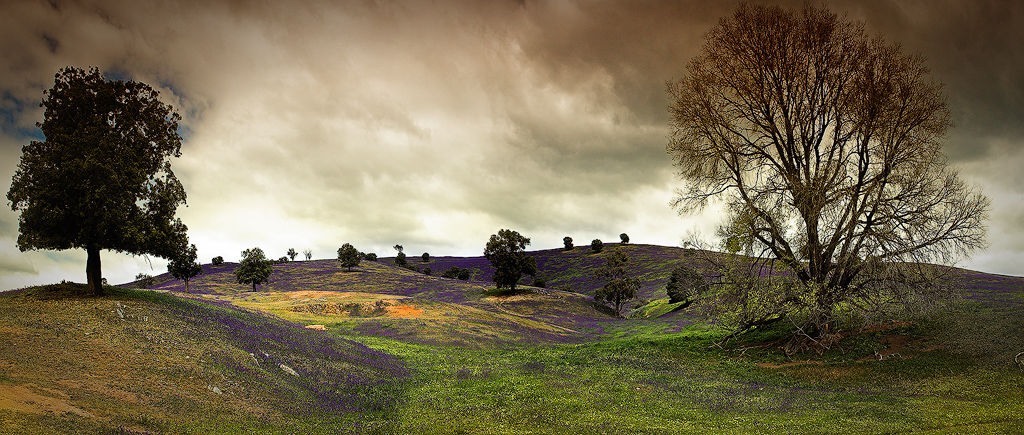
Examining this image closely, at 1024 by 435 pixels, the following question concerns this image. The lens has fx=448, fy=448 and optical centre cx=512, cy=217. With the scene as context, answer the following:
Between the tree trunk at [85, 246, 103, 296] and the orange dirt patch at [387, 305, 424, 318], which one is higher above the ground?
the tree trunk at [85, 246, 103, 296]

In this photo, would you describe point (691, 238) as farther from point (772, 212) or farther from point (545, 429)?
point (545, 429)

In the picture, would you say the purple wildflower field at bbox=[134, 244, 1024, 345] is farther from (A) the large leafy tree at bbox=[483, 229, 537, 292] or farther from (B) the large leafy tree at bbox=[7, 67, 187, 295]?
(B) the large leafy tree at bbox=[7, 67, 187, 295]

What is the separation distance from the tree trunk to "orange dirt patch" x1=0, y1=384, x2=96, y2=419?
1744 centimetres

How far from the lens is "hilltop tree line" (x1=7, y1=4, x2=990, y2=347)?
24.8 meters

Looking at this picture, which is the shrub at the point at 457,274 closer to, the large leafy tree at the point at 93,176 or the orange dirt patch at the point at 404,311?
the orange dirt patch at the point at 404,311

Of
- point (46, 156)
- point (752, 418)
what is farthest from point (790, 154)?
point (46, 156)

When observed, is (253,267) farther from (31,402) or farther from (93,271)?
(31,402)

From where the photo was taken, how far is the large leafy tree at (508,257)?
9694cm

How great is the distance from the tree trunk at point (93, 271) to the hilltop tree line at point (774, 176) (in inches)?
2.7

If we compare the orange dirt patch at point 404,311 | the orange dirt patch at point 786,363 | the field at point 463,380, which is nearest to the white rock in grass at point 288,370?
the field at point 463,380

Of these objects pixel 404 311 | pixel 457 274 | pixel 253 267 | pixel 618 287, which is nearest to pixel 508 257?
pixel 618 287

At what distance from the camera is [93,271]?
84.9ft

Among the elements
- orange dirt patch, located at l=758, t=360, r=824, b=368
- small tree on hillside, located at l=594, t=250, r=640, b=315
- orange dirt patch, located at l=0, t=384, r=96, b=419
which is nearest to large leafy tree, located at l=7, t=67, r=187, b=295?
orange dirt patch, located at l=0, t=384, r=96, b=419

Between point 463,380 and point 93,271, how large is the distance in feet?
73.2
